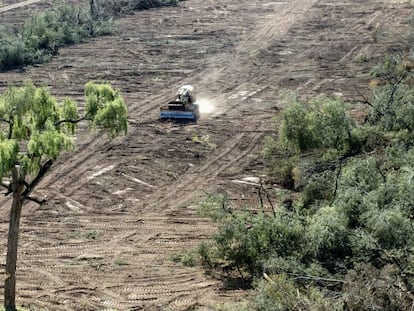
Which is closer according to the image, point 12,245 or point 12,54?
point 12,245

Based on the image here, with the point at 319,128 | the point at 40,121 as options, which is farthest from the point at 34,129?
the point at 319,128

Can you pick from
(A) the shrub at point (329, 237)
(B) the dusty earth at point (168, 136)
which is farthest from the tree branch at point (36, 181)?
(A) the shrub at point (329, 237)

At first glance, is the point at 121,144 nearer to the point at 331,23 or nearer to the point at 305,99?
the point at 305,99

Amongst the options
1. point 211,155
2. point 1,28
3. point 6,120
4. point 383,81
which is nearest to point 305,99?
point 383,81

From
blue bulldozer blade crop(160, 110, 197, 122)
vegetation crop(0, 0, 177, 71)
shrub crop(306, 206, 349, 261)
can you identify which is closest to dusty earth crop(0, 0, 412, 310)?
blue bulldozer blade crop(160, 110, 197, 122)

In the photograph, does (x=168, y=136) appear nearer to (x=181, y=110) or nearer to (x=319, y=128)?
(x=181, y=110)

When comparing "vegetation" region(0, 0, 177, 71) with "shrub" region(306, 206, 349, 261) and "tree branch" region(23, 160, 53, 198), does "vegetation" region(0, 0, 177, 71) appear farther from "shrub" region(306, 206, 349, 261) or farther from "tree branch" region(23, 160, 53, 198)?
"shrub" region(306, 206, 349, 261)
